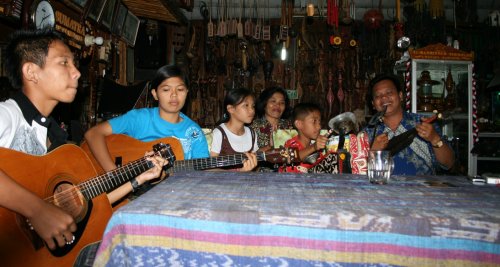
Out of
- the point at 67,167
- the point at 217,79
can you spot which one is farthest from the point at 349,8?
the point at 67,167

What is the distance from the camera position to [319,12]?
7.25m

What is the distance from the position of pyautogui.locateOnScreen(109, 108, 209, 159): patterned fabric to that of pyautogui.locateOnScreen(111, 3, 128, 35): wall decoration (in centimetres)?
267

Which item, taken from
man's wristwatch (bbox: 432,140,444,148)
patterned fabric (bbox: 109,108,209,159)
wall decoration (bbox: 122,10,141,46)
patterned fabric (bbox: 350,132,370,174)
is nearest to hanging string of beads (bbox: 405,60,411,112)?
patterned fabric (bbox: 350,132,370,174)

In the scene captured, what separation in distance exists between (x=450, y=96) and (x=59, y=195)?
6.52m

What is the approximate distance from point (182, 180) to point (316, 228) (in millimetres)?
841

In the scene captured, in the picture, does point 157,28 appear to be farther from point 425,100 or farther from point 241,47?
point 425,100

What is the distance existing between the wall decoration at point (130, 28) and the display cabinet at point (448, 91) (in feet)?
16.2

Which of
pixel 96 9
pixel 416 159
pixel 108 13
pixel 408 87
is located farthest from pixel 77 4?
pixel 408 87

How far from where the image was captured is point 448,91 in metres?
6.29

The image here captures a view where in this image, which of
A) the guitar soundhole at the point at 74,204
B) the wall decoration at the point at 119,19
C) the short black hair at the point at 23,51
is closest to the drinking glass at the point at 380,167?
the guitar soundhole at the point at 74,204

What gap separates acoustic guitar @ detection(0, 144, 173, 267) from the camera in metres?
1.68

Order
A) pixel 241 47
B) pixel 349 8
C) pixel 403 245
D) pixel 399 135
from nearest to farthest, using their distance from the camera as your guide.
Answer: pixel 403 245, pixel 399 135, pixel 349 8, pixel 241 47

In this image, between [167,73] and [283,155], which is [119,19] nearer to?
[167,73]

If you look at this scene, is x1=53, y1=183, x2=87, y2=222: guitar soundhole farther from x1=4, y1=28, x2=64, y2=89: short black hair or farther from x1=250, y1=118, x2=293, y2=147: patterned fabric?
x1=250, y1=118, x2=293, y2=147: patterned fabric
